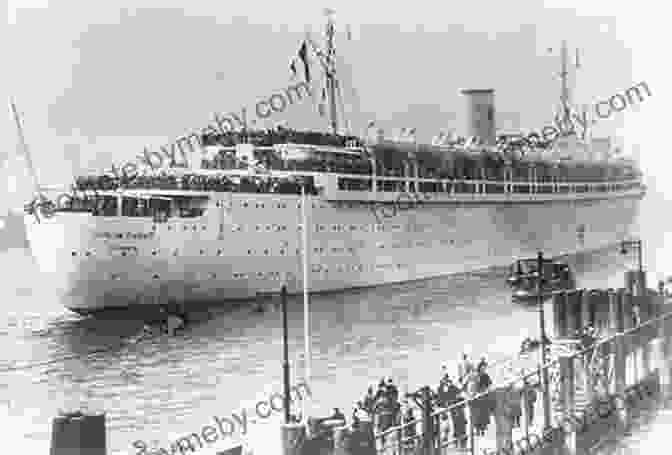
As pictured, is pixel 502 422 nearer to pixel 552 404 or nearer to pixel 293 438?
pixel 552 404

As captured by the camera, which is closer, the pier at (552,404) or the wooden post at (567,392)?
the pier at (552,404)

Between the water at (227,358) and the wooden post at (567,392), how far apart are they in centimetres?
448

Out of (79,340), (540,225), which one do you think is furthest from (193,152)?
(540,225)

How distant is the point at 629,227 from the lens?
7581cm

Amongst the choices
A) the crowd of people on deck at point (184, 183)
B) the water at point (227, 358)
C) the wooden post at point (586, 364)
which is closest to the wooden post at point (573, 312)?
the wooden post at point (586, 364)

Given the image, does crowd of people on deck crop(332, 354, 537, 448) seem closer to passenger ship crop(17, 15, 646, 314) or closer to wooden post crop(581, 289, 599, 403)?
wooden post crop(581, 289, 599, 403)

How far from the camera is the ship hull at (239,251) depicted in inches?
1227

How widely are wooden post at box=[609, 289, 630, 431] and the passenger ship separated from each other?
626 centimetres

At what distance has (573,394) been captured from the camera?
14977 mm

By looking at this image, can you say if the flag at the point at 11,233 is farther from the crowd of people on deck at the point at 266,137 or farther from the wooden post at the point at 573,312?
the wooden post at the point at 573,312

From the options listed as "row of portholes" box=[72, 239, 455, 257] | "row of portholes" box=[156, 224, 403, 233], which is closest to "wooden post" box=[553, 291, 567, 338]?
"row of portholes" box=[72, 239, 455, 257]

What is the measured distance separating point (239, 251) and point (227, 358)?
26.9 feet

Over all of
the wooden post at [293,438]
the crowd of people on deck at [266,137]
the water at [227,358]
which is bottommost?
the water at [227,358]

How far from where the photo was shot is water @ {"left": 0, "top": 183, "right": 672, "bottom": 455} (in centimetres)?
2056
